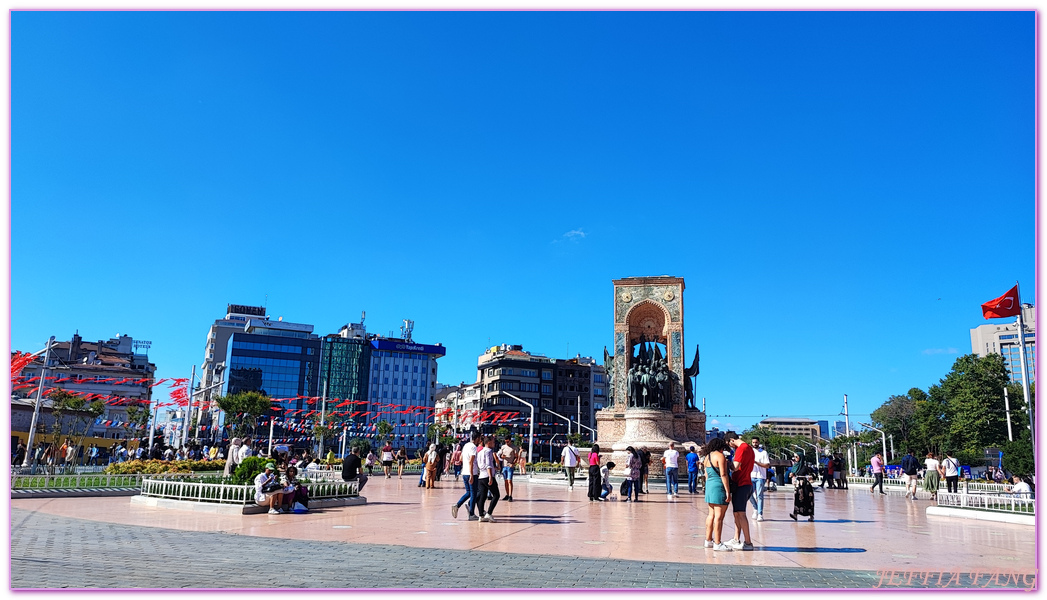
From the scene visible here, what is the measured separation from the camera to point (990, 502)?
48.4 ft

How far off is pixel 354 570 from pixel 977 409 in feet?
175

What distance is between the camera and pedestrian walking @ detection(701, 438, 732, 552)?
940 cm

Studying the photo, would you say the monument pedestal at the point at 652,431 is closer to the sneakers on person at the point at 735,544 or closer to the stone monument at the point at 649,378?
the stone monument at the point at 649,378

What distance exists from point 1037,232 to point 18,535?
43.8 ft

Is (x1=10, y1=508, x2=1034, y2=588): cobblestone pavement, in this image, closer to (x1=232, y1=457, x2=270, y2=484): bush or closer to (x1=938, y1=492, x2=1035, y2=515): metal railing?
(x1=232, y1=457, x2=270, y2=484): bush

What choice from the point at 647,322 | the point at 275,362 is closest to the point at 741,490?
the point at 647,322

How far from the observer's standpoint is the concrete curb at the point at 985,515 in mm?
13516

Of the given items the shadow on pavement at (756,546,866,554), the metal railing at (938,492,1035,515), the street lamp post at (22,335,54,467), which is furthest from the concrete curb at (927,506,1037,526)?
the street lamp post at (22,335,54,467)

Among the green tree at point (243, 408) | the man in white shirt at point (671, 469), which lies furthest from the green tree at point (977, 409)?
the green tree at point (243, 408)

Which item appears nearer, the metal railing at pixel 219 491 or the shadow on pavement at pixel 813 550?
the shadow on pavement at pixel 813 550

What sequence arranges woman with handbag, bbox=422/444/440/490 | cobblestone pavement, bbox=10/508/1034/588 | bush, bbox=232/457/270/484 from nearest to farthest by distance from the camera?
cobblestone pavement, bbox=10/508/1034/588
bush, bbox=232/457/270/484
woman with handbag, bbox=422/444/440/490

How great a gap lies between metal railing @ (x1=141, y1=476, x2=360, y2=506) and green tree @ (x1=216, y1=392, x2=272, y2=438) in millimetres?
63617

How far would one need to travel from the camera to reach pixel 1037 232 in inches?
293

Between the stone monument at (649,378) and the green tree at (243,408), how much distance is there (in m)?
52.8
